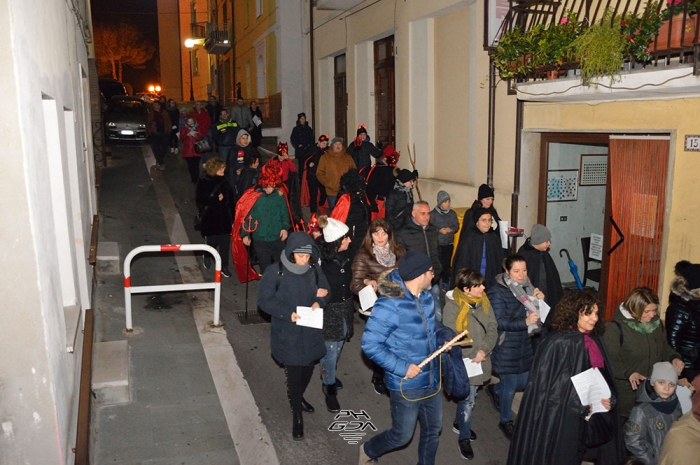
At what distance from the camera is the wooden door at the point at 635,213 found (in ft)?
27.4

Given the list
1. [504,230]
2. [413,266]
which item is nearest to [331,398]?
[413,266]

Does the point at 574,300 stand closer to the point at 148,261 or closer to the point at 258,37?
the point at 148,261

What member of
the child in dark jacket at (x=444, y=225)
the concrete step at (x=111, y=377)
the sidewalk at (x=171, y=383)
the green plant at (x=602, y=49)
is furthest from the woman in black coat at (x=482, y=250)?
the concrete step at (x=111, y=377)

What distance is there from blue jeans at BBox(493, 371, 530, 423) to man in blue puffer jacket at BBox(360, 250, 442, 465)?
133cm

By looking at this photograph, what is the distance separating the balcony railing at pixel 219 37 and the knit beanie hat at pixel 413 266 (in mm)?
30816

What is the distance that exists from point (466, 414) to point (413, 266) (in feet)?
6.13

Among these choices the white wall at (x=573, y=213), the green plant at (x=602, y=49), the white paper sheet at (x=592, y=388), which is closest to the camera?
the white paper sheet at (x=592, y=388)

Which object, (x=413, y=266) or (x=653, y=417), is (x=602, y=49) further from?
(x=653, y=417)

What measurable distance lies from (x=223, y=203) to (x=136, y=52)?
41.6 metres

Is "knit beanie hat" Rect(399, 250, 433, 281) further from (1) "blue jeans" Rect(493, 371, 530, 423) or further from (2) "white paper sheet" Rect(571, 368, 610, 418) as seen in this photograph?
(1) "blue jeans" Rect(493, 371, 530, 423)

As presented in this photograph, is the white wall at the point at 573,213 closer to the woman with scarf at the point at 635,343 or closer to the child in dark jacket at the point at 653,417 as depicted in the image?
the woman with scarf at the point at 635,343

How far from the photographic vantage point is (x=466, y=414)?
611 cm

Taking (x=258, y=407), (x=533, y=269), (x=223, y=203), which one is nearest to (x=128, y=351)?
(x=258, y=407)

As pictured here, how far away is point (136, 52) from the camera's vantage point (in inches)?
1892
